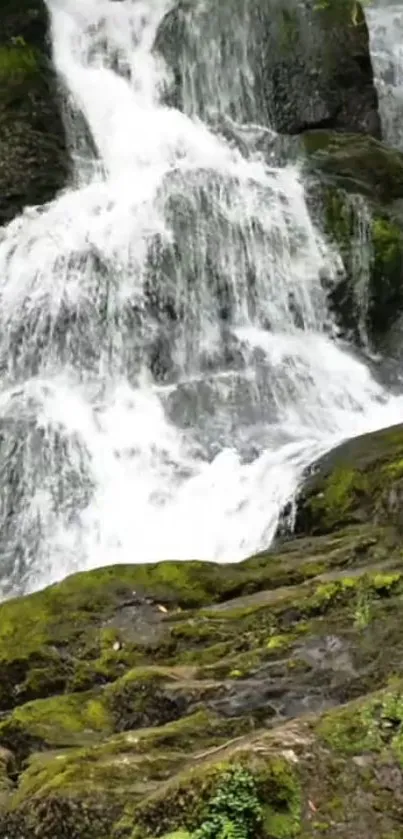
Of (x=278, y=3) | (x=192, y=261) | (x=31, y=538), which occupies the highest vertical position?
(x=278, y=3)

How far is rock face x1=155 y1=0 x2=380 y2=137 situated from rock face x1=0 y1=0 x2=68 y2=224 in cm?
251

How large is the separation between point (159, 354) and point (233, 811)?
11.6 meters

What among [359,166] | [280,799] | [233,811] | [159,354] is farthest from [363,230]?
→ [233,811]

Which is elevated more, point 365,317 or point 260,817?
point 365,317

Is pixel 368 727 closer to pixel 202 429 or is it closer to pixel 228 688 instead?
pixel 228 688

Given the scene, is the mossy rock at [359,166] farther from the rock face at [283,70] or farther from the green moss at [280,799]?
the green moss at [280,799]

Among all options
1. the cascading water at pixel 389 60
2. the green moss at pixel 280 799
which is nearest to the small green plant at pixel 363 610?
the green moss at pixel 280 799

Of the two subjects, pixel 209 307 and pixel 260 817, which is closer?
pixel 260 817

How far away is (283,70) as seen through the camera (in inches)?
800

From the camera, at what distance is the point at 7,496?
481 inches

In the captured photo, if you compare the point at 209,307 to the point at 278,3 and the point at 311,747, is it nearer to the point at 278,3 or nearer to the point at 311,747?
the point at 278,3

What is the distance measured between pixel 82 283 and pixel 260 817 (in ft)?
40.4

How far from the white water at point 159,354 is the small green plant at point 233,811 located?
6.08m

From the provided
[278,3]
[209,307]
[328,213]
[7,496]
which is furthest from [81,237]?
[278,3]
